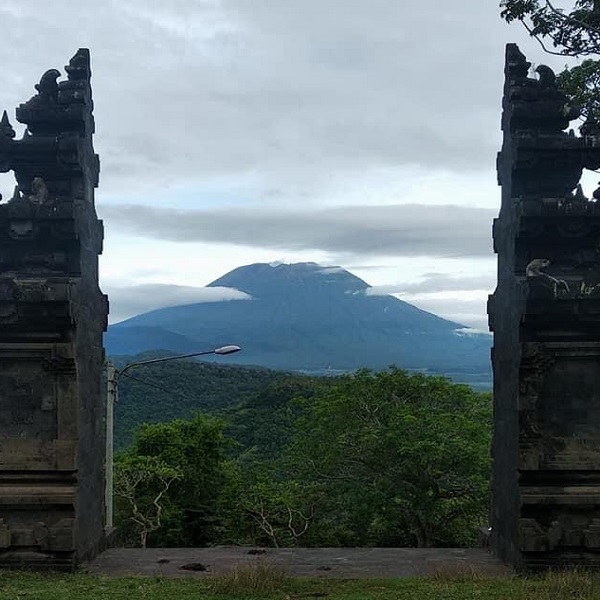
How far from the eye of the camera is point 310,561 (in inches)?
464

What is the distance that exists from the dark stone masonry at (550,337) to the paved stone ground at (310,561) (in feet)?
3.03

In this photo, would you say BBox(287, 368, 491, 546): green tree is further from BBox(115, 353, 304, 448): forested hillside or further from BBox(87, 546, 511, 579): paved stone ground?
BBox(115, 353, 304, 448): forested hillside

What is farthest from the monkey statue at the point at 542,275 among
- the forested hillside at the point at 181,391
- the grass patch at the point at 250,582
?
the forested hillside at the point at 181,391

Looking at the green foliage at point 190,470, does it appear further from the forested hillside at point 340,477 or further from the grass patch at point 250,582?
the grass patch at point 250,582

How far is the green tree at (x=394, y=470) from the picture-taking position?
22047mm

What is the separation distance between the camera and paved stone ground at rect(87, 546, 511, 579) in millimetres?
10852

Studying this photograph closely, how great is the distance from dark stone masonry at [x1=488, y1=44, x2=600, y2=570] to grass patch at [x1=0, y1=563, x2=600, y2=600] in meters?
0.85

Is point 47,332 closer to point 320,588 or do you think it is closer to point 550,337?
point 320,588

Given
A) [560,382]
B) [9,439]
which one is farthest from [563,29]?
[9,439]

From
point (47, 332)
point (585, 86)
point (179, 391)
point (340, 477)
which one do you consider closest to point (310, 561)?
point (47, 332)

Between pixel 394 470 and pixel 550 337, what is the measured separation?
12553 millimetres

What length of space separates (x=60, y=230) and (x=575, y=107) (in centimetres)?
706

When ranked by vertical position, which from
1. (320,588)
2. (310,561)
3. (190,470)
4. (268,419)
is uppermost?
(320,588)

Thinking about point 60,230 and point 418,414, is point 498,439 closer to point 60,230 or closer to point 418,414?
point 60,230
